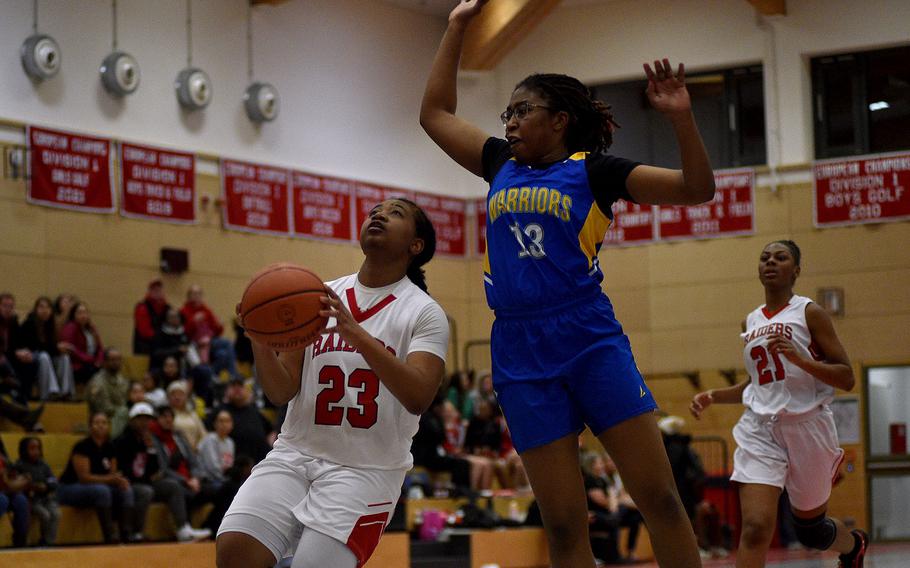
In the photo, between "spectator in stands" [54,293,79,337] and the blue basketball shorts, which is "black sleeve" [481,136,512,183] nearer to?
the blue basketball shorts

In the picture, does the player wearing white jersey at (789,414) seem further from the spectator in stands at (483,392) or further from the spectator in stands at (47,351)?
the spectator in stands at (483,392)

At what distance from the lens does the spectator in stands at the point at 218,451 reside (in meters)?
→ 13.4

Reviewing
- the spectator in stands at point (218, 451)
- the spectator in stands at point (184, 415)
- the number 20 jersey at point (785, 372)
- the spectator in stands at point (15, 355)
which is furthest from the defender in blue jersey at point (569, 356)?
the spectator in stands at point (15, 355)

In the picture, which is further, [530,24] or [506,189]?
[530,24]

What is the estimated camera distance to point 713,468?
19594 mm

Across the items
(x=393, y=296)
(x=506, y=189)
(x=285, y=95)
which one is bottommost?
(x=393, y=296)

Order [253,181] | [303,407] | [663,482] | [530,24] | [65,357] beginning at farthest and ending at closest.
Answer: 1. [530,24]
2. [253,181]
3. [65,357]
4. [303,407]
5. [663,482]

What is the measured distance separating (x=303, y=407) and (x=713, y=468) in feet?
51.9

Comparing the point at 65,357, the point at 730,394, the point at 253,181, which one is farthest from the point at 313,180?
the point at 730,394

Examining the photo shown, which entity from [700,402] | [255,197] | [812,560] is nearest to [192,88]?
[255,197]

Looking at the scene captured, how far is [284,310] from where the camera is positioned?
14.1ft

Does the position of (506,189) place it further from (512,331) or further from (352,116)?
(352,116)

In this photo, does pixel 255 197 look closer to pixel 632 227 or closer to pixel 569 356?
pixel 632 227

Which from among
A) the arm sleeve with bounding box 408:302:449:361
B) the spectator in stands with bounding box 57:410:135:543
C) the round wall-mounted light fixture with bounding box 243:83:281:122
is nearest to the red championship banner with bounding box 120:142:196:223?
the round wall-mounted light fixture with bounding box 243:83:281:122
